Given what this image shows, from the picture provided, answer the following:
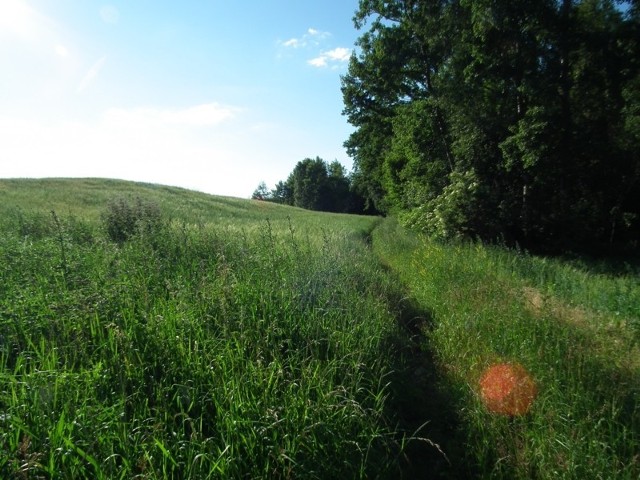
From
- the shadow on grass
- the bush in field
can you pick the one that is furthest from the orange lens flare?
the bush in field

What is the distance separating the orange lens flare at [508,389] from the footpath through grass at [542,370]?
0.09 meters

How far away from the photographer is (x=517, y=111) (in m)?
16.0

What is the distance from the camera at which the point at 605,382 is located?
384 centimetres

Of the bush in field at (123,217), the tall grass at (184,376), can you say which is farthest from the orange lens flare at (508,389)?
the bush in field at (123,217)

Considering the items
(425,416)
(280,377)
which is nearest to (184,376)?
(280,377)

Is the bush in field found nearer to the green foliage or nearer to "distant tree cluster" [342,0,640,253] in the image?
"distant tree cluster" [342,0,640,253]

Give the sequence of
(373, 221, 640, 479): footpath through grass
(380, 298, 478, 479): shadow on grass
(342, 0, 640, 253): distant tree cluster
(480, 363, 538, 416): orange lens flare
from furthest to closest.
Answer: (342, 0, 640, 253): distant tree cluster → (480, 363, 538, 416): orange lens flare → (380, 298, 478, 479): shadow on grass → (373, 221, 640, 479): footpath through grass

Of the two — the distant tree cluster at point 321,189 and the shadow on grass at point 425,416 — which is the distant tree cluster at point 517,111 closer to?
the shadow on grass at point 425,416

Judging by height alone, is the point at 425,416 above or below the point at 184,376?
below

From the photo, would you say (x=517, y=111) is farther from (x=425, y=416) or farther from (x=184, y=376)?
(x=184, y=376)

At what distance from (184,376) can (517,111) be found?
57.0ft

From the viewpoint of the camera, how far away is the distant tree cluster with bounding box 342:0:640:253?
1442 centimetres

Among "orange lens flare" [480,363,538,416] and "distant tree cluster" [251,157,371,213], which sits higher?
"distant tree cluster" [251,157,371,213]

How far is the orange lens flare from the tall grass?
101 centimetres
